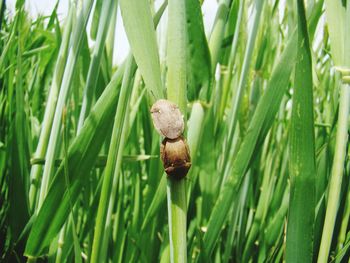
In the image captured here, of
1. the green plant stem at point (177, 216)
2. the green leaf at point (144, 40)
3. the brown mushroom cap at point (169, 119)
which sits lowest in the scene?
the green plant stem at point (177, 216)

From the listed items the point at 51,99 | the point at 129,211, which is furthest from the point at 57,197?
the point at 129,211

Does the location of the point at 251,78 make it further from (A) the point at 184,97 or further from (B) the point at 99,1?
(A) the point at 184,97

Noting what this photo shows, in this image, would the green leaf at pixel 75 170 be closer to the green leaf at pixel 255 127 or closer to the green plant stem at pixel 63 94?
the green plant stem at pixel 63 94

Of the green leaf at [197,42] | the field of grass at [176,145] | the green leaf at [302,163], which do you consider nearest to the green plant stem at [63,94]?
the field of grass at [176,145]

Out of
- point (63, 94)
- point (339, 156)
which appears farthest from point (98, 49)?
point (339, 156)

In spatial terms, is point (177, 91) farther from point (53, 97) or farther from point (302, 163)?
point (53, 97)
